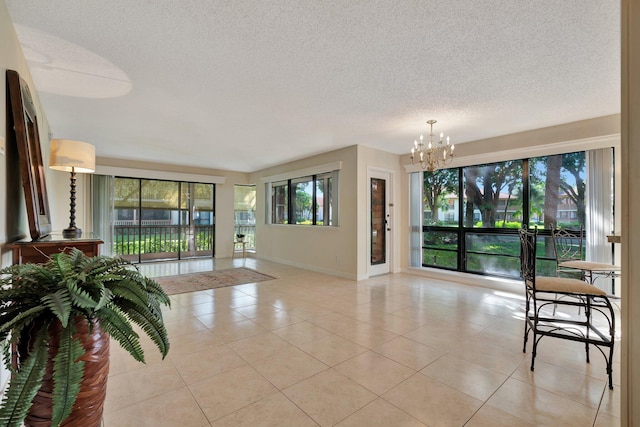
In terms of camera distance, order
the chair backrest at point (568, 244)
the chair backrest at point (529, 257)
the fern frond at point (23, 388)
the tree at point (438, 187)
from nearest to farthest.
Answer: the fern frond at point (23, 388) → the chair backrest at point (529, 257) → the chair backrest at point (568, 244) → the tree at point (438, 187)

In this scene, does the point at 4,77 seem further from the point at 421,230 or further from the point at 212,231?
the point at 212,231

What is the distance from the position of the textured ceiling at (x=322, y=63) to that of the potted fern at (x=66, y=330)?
175 centimetres

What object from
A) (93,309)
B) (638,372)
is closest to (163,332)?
(93,309)

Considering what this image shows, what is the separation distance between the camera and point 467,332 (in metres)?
2.91

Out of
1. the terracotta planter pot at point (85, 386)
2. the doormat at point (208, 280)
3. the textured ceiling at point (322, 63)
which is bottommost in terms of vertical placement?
the doormat at point (208, 280)

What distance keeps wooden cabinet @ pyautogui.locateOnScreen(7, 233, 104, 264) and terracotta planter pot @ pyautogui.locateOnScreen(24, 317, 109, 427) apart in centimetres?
97

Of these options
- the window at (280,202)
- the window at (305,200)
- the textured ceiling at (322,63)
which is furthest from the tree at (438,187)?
the window at (280,202)

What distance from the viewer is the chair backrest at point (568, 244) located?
4027mm

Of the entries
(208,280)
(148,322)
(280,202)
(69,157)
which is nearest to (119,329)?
(148,322)

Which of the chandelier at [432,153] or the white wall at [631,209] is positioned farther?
the chandelier at [432,153]

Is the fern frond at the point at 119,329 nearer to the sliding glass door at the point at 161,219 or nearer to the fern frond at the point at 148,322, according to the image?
the fern frond at the point at 148,322

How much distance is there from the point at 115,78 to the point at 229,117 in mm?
1353

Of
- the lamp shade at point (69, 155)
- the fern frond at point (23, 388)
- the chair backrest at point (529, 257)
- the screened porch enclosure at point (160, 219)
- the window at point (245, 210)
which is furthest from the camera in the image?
the window at point (245, 210)

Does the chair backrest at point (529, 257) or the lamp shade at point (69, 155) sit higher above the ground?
the lamp shade at point (69, 155)
